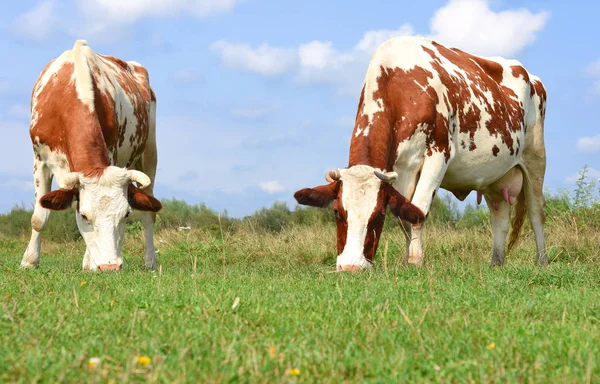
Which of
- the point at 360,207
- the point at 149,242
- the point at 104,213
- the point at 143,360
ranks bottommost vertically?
the point at 143,360

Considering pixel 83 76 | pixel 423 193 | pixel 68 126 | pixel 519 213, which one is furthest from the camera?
pixel 519 213

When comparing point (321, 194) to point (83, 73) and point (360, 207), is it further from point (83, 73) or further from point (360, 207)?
point (83, 73)

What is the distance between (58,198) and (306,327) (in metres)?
5.54

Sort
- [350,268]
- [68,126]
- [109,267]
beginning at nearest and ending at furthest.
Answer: [350,268] < [109,267] < [68,126]

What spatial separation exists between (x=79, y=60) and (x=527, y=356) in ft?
28.0

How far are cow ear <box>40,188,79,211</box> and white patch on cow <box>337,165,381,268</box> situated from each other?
3.35m

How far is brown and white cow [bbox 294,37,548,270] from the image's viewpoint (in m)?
8.86

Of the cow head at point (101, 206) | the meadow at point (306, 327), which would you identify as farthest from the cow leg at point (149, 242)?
the meadow at point (306, 327)

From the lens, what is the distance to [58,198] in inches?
364

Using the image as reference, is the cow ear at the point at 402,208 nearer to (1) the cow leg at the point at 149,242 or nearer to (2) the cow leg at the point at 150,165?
(1) the cow leg at the point at 149,242

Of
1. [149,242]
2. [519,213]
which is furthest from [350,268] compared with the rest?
[519,213]

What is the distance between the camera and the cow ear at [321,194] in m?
9.11

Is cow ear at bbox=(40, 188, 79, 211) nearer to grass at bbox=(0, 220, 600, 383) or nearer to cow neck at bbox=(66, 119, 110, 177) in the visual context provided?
cow neck at bbox=(66, 119, 110, 177)

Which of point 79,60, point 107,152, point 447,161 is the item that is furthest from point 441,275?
point 79,60
